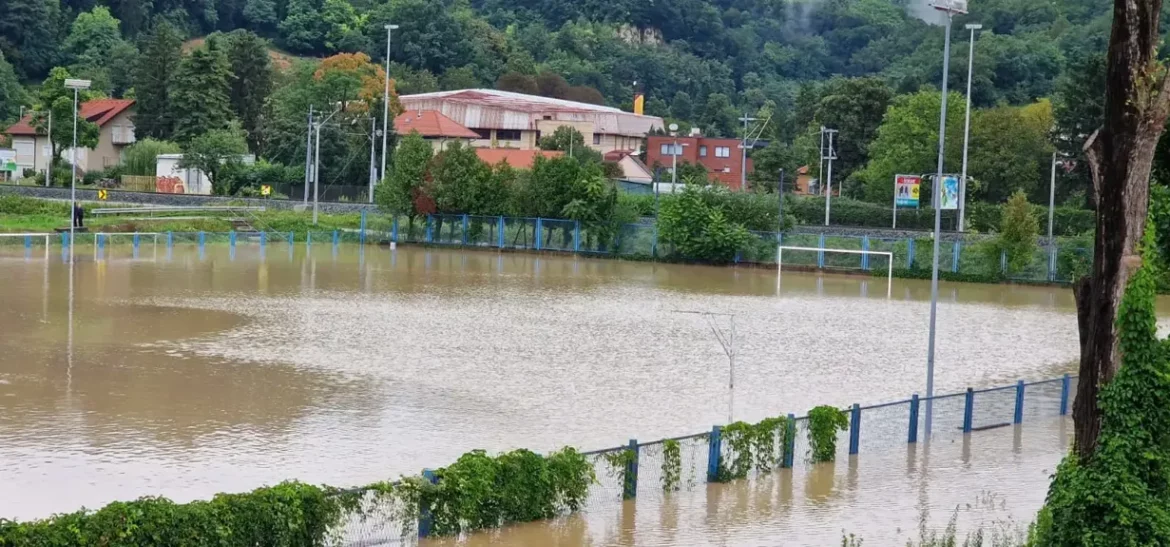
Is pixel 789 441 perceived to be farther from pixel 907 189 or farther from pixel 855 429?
pixel 907 189

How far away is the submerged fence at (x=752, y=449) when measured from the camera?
49.0 ft

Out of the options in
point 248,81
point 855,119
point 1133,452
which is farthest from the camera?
point 248,81

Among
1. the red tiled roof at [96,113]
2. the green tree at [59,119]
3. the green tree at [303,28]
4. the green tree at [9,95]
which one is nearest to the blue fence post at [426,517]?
the green tree at [59,119]

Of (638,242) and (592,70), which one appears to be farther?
(592,70)

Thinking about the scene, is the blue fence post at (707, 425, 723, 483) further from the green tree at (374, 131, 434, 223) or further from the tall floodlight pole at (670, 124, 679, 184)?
the green tree at (374, 131, 434, 223)

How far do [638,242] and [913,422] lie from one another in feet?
124

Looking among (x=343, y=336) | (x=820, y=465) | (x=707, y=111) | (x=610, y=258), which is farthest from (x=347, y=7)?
(x=820, y=465)

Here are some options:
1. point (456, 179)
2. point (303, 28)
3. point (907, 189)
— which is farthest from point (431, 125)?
point (303, 28)

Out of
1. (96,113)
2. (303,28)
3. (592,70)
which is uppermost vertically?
(303,28)

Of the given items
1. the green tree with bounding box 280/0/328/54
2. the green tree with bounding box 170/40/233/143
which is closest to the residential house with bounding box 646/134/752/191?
the green tree with bounding box 170/40/233/143

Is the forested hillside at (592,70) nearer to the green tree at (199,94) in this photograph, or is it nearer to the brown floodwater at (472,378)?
the green tree at (199,94)

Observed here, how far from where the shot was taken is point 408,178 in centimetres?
6128

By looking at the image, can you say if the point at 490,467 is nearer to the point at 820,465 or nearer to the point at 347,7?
the point at 820,465

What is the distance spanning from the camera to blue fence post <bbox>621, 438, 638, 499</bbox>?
17.0 meters
